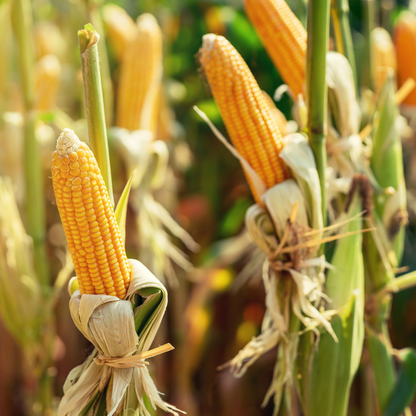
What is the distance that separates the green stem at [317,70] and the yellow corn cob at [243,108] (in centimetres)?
7

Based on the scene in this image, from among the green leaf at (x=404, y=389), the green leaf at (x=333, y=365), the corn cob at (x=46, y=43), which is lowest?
the green leaf at (x=404, y=389)

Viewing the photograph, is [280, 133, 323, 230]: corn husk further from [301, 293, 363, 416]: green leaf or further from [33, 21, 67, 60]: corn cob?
[33, 21, 67, 60]: corn cob

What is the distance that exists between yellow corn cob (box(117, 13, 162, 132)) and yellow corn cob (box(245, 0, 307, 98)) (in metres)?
0.51

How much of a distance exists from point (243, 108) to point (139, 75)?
0.71 m

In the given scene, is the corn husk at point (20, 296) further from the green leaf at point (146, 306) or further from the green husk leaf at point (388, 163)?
the green husk leaf at point (388, 163)

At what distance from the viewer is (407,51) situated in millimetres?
1521

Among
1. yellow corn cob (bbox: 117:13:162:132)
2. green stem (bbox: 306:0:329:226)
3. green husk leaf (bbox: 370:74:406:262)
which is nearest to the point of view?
green stem (bbox: 306:0:329:226)

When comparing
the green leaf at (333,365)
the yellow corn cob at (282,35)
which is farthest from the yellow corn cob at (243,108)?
the green leaf at (333,365)

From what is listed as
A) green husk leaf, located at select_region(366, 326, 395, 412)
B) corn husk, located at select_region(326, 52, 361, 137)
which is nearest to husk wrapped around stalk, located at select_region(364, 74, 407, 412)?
green husk leaf, located at select_region(366, 326, 395, 412)

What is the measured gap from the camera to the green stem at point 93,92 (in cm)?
63

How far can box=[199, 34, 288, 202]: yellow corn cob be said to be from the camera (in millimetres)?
772

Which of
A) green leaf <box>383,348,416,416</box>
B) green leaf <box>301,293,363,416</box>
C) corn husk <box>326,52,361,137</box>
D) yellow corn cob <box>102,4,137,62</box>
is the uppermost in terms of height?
yellow corn cob <box>102,4,137,62</box>

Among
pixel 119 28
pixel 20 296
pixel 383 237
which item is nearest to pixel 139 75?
pixel 119 28

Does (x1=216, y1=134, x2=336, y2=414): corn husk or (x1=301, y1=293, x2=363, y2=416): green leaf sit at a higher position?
(x1=216, y1=134, x2=336, y2=414): corn husk
